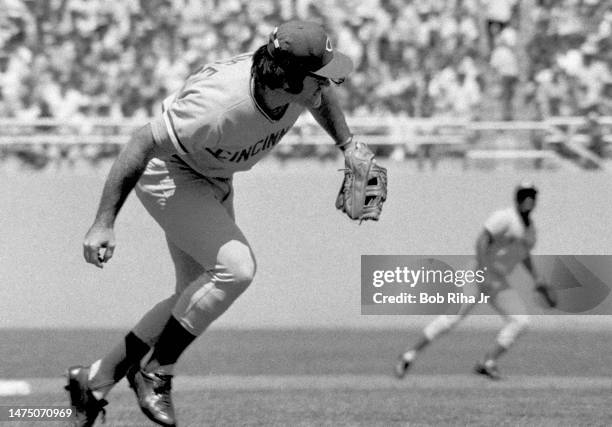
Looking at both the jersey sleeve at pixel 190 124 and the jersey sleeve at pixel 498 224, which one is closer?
the jersey sleeve at pixel 190 124

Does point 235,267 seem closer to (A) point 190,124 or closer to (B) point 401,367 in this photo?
(A) point 190,124

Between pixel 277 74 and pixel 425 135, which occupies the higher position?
pixel 277 74

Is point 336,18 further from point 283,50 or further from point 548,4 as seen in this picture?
point 283,50

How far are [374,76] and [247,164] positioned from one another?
30.8 ft

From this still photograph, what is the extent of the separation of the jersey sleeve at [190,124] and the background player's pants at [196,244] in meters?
0.43

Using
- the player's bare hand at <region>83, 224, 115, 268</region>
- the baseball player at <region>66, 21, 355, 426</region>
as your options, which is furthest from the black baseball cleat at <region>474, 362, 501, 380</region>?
the player's bare hand at <region>83, 224, 115, 268</region>

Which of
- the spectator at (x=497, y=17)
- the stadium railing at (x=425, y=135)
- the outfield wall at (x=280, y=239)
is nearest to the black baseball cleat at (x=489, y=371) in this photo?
the stadium railing at (x=425, y=135)

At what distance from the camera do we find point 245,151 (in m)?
6.02

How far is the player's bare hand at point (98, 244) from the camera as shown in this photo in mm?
5703

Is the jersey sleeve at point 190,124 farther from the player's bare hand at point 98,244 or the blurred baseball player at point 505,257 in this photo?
the blurred baseball player at point 505,257

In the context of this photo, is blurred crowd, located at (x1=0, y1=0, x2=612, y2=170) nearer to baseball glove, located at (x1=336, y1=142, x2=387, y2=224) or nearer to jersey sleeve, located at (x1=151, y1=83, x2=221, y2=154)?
baseball glove, located at (x1=336, y1=142, x2=387, y2=224)

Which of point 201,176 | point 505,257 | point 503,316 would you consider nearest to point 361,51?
point 505,257

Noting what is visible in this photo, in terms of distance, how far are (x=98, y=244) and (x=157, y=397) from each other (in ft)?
3.16

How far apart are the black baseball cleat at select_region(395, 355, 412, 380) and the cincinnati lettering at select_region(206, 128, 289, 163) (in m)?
5.13
